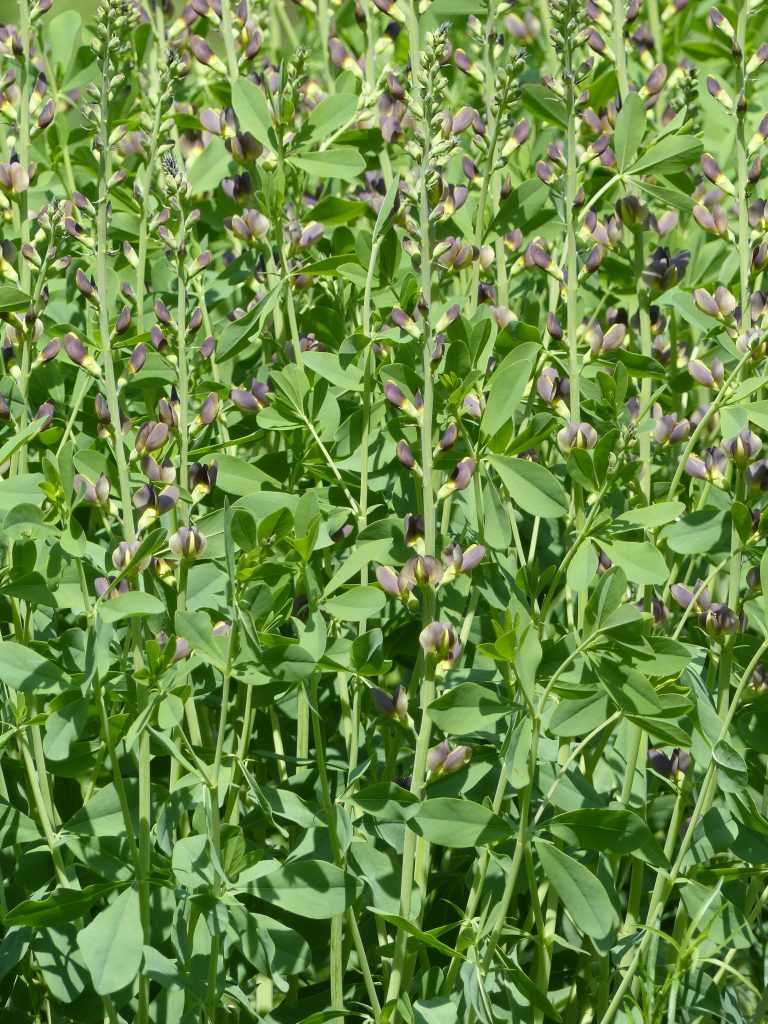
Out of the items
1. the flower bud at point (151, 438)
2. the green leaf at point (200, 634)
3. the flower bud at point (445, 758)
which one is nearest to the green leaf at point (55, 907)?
the green leaf at point (200, 634)

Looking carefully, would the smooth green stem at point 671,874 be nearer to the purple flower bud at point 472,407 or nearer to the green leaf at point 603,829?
the green leaf at point 603,829

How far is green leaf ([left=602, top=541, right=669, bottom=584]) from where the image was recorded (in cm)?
137

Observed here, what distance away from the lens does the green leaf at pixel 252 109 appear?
1.60 meters

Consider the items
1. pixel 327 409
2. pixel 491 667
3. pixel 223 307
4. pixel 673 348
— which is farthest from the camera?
pixel 223 307

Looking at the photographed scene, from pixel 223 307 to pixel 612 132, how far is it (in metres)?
0.72

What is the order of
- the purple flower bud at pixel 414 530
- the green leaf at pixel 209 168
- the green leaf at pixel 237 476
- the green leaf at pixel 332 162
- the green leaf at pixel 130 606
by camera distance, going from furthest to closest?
the green leaf at pixel 209 168, the green leaf at pixel 332 162, the green leaf at pixel 237 476, the purple flower bud at pixel 414 530, the green leaf at pixel 130 606

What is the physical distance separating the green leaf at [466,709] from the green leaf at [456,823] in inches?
3.0

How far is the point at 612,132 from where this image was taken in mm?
1683

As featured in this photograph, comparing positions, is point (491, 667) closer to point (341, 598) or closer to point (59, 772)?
point (341, 598)

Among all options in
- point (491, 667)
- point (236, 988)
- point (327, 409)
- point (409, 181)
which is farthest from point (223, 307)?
point (236, 988)

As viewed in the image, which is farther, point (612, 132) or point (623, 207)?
point (612, 132)

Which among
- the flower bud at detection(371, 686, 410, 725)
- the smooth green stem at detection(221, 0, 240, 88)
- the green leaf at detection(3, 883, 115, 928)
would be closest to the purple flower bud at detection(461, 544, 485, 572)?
the flower bud at detection(371, 686, 410, 725)

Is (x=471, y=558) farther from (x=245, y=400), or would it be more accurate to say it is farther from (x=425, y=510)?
(x=245, y=400)

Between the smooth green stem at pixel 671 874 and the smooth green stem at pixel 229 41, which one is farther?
the smooth green stem at pixel 229 41
